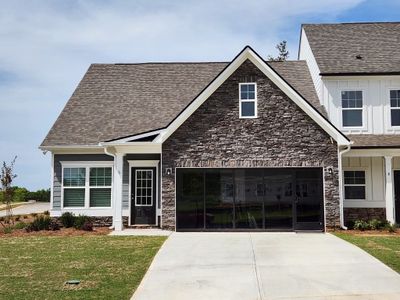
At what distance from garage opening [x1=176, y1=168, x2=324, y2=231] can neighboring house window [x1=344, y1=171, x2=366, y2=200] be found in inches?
103

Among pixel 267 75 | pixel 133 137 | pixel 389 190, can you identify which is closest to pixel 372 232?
pixel 389 190

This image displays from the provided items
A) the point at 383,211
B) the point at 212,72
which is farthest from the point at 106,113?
the point at 383,211

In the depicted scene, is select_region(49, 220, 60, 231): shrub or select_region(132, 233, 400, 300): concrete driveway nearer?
select_region(132, 233, 400, 300): concrete driveway

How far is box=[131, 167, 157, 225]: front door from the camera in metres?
18.7

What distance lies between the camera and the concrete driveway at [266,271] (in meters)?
8.81

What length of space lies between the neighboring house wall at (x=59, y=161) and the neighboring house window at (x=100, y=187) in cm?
51

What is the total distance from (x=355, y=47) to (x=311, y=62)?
213 centimetres

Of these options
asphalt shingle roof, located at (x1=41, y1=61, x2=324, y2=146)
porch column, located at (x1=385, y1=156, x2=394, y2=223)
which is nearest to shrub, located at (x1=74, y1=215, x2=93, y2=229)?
asphalt shingle roof, located at (x1=41, y1=61, x2=324, y2=146)

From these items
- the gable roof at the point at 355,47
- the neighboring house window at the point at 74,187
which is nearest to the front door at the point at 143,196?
the neighboring house window at the point at 74,187

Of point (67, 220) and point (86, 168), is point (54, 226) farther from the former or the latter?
point (86, 168)

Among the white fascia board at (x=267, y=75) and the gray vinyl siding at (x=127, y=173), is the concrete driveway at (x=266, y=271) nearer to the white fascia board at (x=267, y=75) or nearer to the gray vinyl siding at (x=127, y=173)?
the white fascia board at (x=267, y=75)

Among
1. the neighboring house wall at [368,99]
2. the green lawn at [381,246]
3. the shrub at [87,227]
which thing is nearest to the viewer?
the green lawn at [381,246]

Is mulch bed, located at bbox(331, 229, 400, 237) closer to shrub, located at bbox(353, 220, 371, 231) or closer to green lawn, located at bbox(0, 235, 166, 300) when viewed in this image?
shrub, located at bbox(353, 220, 371, 231)

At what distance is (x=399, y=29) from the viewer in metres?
23.1
